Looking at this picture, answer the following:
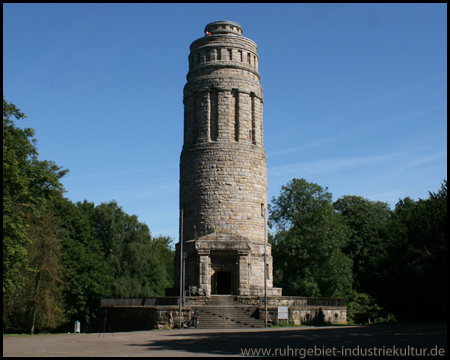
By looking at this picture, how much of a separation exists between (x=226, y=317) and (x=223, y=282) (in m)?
5.59

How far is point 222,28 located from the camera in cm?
3572

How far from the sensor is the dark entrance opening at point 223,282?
106 feet

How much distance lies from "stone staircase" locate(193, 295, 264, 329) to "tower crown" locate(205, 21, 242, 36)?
59.1ft

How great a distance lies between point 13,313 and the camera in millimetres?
32656

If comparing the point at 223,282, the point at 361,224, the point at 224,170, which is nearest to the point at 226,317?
the point at 223,282

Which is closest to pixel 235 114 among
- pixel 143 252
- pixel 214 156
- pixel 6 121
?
pixel 214 156

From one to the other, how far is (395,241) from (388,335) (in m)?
14.4

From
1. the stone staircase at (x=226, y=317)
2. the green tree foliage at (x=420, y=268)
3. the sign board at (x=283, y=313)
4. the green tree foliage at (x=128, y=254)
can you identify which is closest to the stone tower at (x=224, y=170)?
the stone staircase at (x=226, y=317)

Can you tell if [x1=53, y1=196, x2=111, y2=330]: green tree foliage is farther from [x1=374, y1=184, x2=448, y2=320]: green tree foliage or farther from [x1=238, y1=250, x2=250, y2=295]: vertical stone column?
[x1=374, y1=184, x2=448, y2=320]: green tree foliage

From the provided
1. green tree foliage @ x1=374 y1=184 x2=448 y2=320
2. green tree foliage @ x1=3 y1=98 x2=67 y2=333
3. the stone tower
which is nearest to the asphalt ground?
green tree foliage @ x1=3 y1=98 x2=67 y2=333

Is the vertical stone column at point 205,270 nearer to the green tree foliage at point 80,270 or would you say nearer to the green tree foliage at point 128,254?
Answer: the green tree foliage at point 80,270

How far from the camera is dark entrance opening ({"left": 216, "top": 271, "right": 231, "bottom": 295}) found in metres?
32.3

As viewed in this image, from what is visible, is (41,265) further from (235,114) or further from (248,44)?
(248,44)

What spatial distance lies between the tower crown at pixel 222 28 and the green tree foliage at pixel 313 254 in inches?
634
